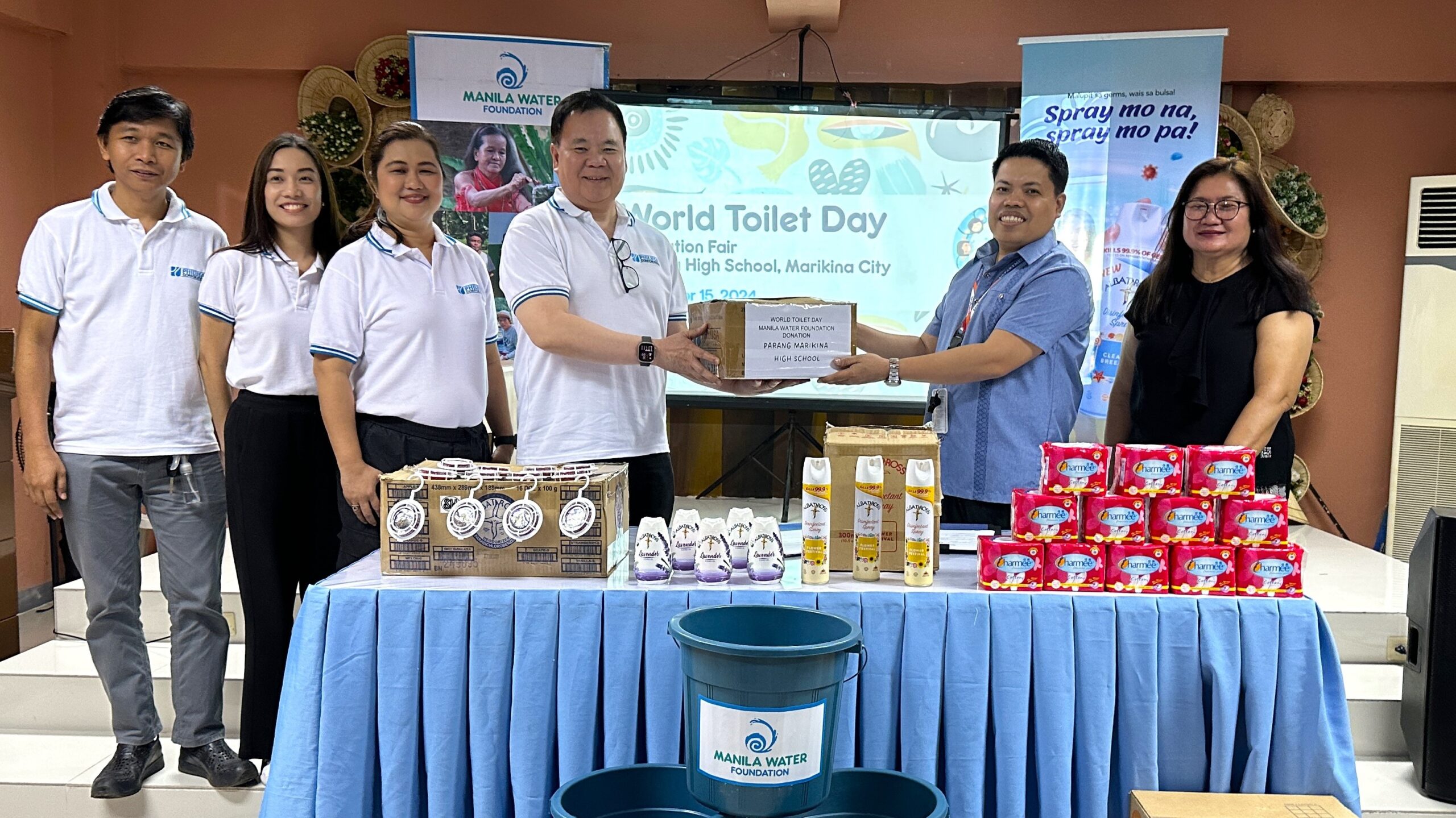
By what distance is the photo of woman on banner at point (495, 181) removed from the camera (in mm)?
5113

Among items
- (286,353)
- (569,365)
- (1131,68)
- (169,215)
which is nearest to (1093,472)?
(569,365)

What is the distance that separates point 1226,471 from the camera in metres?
1.96

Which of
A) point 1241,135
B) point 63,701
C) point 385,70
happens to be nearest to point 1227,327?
point 1241,135

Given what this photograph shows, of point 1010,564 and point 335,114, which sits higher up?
point 335,114

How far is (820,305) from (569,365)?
62 cm

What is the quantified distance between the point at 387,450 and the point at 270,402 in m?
0.36

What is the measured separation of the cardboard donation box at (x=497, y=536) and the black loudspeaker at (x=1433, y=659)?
2.11 metres

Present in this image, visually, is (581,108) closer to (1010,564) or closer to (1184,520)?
(1010,564)

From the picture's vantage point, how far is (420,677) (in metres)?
1.93

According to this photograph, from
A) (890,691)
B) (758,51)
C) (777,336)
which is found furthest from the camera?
(758,51)

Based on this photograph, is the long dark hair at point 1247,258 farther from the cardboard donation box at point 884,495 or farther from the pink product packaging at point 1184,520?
the cardboard donation box at point 884,495

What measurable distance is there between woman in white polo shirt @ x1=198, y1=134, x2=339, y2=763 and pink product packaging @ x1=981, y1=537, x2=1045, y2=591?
1650 mm

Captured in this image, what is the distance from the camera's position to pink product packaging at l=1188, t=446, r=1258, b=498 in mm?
1959

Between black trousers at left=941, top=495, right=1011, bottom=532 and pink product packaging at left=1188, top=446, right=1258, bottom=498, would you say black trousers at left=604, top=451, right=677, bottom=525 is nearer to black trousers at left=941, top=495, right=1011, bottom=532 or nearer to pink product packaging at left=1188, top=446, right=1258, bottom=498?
black trousers at left=941, top=495, right=1011, bottom=532
